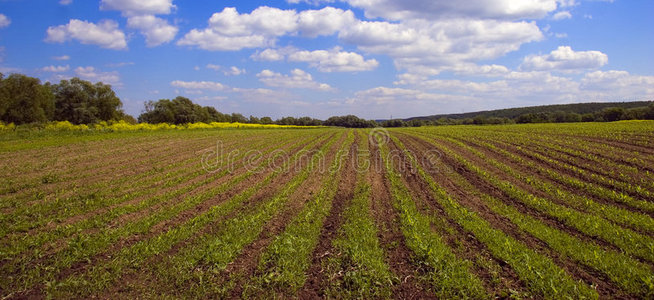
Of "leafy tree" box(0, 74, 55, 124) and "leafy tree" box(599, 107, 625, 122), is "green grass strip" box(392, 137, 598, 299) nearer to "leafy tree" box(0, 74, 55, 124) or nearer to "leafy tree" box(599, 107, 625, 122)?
"leafy tree" box(0, 74, 55, 124)

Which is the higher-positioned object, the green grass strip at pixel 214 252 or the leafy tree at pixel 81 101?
the leafy tree at pixel 81 101

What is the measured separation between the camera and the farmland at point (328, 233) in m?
4.91

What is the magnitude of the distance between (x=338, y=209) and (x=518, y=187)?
759cm

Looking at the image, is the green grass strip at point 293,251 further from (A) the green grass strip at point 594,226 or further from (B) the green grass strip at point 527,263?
(A) the green grass strip at point 594,226

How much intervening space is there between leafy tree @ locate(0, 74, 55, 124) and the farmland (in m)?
30.7

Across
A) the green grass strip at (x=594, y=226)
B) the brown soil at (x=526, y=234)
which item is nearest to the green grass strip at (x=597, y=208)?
the green grass strip at (x=594, y=226)

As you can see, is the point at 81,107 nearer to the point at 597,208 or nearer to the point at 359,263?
the point at 359,263

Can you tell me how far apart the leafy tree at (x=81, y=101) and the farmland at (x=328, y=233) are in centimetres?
4249

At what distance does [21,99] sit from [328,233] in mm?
47395

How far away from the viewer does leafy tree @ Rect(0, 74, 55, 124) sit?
33469mm

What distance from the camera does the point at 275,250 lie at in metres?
6.06

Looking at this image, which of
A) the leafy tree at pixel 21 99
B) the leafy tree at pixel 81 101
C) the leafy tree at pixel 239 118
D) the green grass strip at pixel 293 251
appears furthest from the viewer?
the leafy tree at pixel 239 118

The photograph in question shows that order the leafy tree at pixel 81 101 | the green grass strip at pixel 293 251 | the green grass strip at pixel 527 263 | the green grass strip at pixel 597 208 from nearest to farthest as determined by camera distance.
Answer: the green grass strip at pixel 527 263 → the green grass strip at pixel 293 251 → the green grass strip at pixel 597 208 → the leafy tree at pixel 81 101

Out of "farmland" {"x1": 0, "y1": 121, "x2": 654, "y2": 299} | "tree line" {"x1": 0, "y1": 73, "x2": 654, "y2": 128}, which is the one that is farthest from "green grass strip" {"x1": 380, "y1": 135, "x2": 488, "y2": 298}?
"tree line" {"x1": 0, "y1": 73, "x2": 654, "y2": 128}
